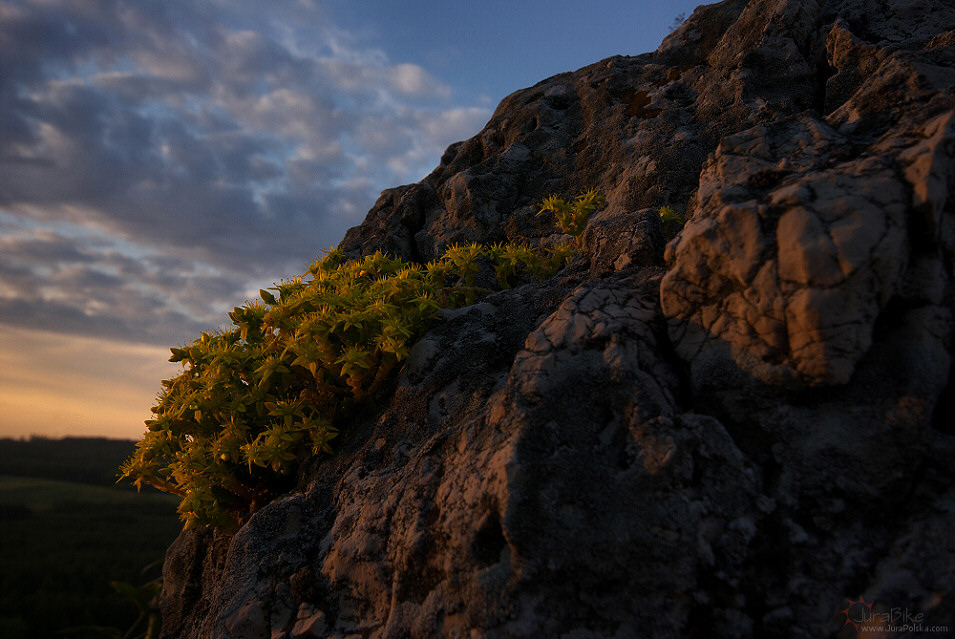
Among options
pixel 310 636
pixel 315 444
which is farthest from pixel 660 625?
pixel 315 444

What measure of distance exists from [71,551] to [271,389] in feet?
10.5

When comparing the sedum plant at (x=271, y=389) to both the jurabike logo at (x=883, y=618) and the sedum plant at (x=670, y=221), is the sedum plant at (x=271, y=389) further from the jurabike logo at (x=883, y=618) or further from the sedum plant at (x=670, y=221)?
the jurabike logo at (x=883, y=618)

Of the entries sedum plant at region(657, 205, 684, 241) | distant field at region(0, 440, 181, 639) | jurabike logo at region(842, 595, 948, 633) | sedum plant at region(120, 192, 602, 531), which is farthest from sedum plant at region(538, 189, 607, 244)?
distant field at region(0, 440, 181, 639)

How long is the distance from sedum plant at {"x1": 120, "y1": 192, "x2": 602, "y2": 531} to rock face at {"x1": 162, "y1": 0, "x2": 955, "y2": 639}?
26cm

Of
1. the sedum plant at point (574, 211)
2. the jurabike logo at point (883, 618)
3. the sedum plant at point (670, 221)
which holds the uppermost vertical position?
the sedum plant at point (574, 211)

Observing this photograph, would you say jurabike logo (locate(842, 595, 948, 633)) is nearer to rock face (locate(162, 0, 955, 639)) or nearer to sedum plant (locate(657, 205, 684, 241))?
rock face (locate(162, 0, 955, 639))

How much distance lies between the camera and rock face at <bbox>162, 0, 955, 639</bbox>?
5.77 ft

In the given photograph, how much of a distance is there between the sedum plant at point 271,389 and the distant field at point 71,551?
1630 millimetres

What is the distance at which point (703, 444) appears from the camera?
76.7 inches

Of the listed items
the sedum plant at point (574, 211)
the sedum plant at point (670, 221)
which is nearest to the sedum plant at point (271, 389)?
the sedum plant at point (574, 211)

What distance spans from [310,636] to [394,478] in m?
0.77

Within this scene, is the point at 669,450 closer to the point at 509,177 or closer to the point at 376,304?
the point at 376,304

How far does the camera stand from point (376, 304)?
3000 mm

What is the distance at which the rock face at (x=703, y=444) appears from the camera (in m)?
1.76
